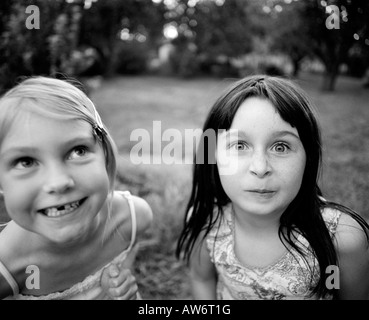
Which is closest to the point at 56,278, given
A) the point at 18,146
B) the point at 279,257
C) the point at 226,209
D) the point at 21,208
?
the point at 21,208

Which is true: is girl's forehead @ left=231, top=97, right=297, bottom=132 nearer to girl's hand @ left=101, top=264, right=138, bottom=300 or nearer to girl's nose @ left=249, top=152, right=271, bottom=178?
girl's nose @ left=249, top=152, right=271, bottom=178

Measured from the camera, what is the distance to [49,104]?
1076mm

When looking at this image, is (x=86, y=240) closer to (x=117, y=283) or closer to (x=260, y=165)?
(x=117, y=283)

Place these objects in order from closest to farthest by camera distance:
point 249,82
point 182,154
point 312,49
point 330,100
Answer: point 249,82 < point 312,49 < point 330,100 < point 182,154

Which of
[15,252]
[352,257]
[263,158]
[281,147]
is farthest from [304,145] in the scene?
[15,252]

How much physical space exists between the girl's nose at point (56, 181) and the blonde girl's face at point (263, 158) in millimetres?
604

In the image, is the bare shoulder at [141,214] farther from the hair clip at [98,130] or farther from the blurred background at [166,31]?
the blurred background at [166,31]

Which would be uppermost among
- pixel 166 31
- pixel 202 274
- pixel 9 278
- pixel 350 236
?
pixel 166 31

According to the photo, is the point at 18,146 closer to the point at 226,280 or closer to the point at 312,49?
the point at 226,280

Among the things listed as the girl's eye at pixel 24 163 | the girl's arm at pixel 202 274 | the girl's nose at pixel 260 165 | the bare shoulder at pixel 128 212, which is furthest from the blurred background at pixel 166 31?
the girl's nose at pixel 260 165

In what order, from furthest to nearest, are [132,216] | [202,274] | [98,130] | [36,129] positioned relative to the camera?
[202,274], [132,216], [98,130], [36,129]

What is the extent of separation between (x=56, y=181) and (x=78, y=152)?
138 millimetres

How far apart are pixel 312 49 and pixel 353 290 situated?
1.47 meters

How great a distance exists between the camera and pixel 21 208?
1064 mm
